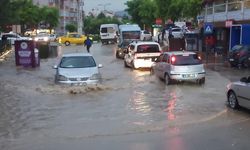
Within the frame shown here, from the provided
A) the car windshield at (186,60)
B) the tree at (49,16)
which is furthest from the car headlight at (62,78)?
the tree at (49,16)

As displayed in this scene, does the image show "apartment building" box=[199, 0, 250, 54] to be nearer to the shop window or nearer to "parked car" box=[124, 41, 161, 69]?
the shop window

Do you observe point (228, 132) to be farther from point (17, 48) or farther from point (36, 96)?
Answer: point (17, 48)

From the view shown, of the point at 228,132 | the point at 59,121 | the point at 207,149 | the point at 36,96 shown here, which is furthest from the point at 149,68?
the point at 207,149

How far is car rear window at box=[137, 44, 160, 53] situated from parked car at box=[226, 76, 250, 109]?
15534 mm

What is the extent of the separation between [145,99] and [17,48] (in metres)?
16.9

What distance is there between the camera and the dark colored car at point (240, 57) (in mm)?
33219

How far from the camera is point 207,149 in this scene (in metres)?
10.7

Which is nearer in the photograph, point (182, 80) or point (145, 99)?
point (145, 99)

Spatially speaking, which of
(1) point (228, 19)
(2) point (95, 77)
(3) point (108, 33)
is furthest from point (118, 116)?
(3) point (108, 33)

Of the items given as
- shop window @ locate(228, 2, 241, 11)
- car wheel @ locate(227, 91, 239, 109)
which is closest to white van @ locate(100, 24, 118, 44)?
shop window @ locate(228, 2, 241, 11)

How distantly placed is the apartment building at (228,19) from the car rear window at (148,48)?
11023 millimetres

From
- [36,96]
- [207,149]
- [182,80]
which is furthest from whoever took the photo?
[182,80]

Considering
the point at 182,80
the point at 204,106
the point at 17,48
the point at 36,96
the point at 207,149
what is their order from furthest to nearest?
the point at 17,48 → the point at 182,80 → the point at 36,96 → the point at 204,106 → the point at 207,149

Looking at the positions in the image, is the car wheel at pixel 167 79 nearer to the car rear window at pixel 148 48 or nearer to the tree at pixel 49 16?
the car rear window at pixel 148 48
